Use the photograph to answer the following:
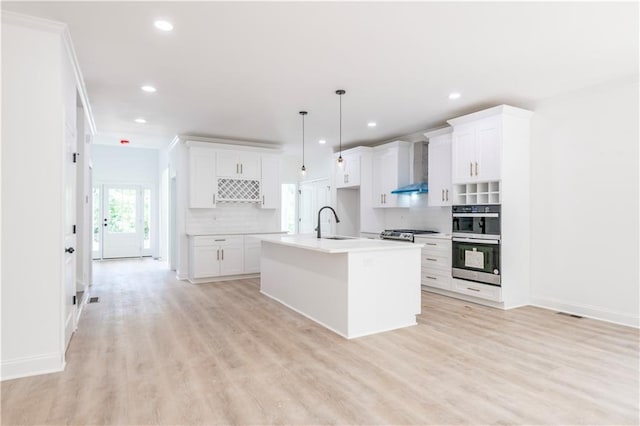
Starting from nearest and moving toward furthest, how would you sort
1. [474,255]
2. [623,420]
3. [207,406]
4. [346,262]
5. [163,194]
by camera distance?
[623,420] < [207,406] < [346,262] < [474,255] < [163,194]

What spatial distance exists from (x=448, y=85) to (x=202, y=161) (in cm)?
434

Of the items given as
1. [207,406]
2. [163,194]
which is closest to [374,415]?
[207,406]

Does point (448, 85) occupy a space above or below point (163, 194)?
above

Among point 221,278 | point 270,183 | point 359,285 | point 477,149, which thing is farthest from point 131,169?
point 477,149

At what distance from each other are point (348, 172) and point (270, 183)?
1563 mm

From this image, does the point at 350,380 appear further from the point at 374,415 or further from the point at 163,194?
the point at 163,194

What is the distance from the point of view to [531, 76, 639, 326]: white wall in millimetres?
3895

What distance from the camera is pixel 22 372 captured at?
2639mm

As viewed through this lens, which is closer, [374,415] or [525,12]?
[374,415]

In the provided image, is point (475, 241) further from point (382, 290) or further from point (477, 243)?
point (382, 290)

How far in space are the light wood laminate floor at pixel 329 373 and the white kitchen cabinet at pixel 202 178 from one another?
2.62 m

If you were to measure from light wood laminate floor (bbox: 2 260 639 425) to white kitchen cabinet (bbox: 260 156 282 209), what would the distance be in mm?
3188

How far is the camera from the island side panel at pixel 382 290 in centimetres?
357

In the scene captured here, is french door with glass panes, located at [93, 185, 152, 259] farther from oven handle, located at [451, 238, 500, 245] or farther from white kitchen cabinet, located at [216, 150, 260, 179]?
oven handle, located at [451, 238, 500, 245]
